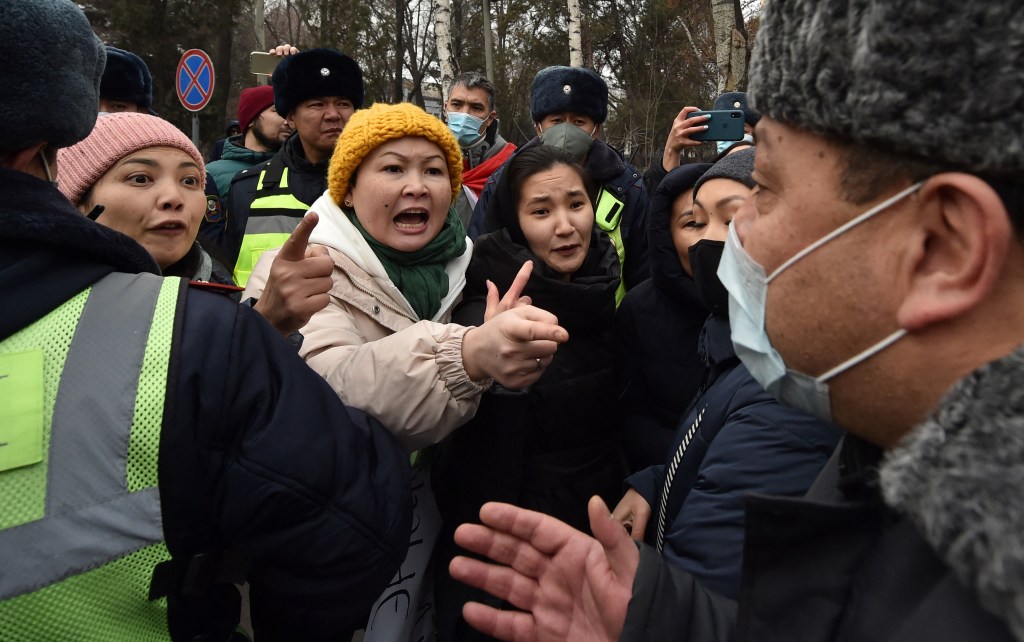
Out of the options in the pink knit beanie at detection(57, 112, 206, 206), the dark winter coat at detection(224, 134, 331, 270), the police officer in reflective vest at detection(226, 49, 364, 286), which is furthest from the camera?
the dark winter coat at detection(224, 134, 331, 270)

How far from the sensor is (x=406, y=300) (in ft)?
7.57

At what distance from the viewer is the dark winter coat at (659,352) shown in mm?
2576

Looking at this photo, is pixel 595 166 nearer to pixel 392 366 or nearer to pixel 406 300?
pixel 406 300

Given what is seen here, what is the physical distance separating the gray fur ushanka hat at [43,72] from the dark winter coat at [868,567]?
4.09 feet

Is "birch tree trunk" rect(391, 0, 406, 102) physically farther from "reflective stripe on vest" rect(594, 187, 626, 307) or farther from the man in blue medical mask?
"reflective stripe on vest" rect(594, 187, 626, 307)

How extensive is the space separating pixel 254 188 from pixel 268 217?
40 centimetres

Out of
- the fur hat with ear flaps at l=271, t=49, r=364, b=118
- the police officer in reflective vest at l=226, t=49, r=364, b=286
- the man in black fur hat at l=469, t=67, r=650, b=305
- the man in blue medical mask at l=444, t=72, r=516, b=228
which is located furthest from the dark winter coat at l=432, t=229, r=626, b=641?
the man in blue medical mask at l=444, t=72, r=516, b=228

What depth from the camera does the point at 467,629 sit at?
87.7 inches

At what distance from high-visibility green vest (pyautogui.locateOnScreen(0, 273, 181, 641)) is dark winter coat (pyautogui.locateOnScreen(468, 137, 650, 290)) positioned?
8.23ft

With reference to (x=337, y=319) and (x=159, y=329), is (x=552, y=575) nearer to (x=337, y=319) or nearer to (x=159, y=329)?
(x=159, y=329)

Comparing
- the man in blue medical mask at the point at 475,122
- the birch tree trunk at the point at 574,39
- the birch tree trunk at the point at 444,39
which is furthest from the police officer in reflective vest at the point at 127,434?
the birch tree trunk at the point at 574,39

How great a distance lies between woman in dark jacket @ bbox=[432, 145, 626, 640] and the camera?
7.14ft

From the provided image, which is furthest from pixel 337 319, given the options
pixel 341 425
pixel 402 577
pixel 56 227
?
pixel 56 227

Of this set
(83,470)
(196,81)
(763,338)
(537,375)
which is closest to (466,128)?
(537,375)
